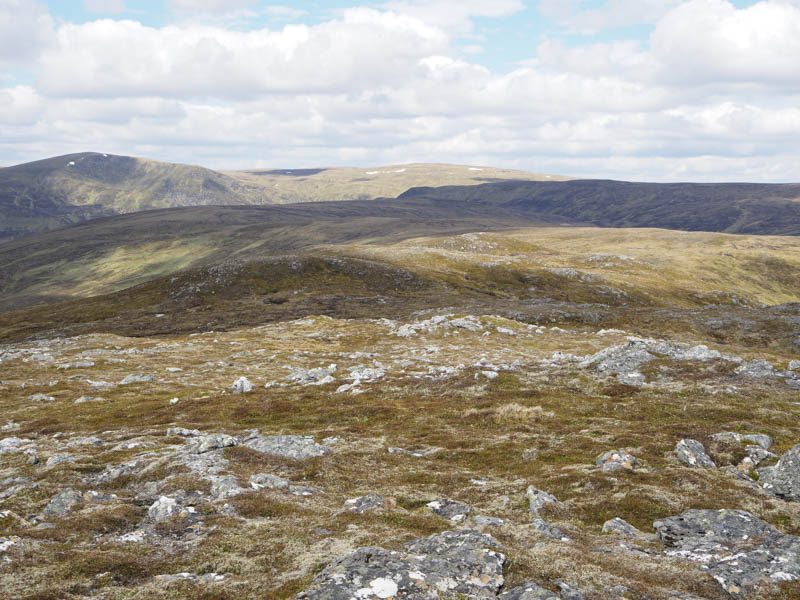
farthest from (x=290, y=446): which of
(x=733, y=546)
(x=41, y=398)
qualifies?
(x=41, y=398)

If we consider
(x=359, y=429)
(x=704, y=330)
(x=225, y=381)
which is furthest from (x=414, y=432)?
(x=704, y=330)

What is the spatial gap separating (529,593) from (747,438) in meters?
21.8

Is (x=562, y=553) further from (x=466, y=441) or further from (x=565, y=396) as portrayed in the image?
(x=565, y=396)

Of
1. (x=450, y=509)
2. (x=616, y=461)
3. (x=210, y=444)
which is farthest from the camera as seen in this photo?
(x=210, y=444)

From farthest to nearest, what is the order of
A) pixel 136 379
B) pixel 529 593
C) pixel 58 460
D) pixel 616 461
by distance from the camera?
pixel 136 379 → pixel 58 460 → pixel 616 461 → pixel 529 593

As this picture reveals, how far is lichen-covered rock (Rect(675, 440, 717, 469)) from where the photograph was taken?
24.4 meters

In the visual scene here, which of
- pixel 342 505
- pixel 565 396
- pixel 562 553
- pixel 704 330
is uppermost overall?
pixel 562 553

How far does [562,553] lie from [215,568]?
1061 centimetres

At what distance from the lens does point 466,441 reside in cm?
3145

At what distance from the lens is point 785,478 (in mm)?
21203

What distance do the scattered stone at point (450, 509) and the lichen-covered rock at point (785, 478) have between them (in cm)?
1366

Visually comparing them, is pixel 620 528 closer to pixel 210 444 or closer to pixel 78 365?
pixel 210 444

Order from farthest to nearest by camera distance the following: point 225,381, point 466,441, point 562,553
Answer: point 225,381, point 466,441, point 562,553

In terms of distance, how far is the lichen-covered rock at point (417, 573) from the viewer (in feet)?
39.9
